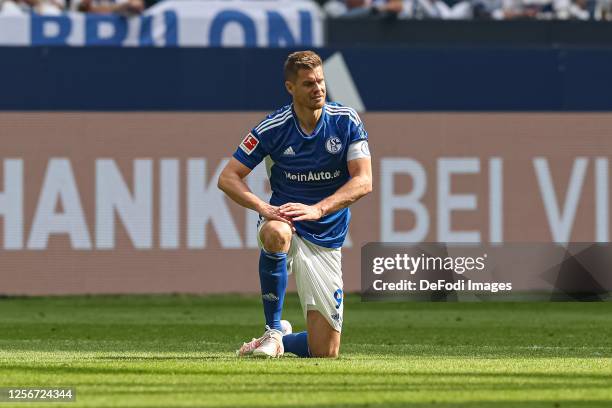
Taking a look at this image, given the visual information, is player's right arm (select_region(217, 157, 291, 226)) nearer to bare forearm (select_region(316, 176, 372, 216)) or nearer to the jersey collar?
bare forearm (select_region(316, 176, 372, 216))

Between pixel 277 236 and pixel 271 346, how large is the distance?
71 centimetres

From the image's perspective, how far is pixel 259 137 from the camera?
9.17 meters

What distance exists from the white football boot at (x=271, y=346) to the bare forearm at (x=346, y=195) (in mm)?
832

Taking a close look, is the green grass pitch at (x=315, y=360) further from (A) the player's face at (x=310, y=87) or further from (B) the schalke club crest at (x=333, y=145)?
(A) the player's face at (x=310, y=87)

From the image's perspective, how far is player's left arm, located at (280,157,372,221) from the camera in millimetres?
8859

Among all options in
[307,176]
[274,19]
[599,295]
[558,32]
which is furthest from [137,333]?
[558,32]

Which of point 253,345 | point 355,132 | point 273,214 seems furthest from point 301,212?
point 253,345

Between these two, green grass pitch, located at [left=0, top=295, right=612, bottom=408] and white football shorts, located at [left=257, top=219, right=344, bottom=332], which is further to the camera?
white football shorts, located at [left=257, top=219, right=344, bottom=332]

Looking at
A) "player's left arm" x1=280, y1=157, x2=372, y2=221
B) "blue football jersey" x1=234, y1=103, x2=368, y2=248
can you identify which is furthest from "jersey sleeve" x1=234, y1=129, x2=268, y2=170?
"player's left arm" x1=280, y1=157, x2=372, y2=221

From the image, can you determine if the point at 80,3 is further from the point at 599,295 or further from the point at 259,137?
the point at 259,137

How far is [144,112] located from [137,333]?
16.1 feet

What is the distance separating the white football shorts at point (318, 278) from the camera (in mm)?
9125

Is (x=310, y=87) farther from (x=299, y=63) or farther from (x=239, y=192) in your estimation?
(x=239, y=192)

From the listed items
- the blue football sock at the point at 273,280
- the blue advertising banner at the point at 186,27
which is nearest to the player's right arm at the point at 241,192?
the blue football sock at the point at 273,280
